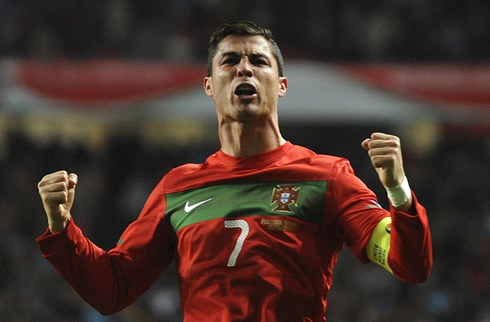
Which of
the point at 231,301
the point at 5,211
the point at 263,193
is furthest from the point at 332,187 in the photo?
the point at 5,211

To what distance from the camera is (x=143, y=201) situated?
35.7ft

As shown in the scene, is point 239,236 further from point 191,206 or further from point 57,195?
point 57,195

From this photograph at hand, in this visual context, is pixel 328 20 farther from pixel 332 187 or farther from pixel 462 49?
pixel 332 187

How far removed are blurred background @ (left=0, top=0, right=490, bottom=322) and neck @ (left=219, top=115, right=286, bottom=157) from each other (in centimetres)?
587

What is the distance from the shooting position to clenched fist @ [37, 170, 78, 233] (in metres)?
3.08

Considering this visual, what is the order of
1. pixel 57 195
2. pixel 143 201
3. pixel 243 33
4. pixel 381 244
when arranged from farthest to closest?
1. pixel 143 201
2. pixel 243 33
3. pixel 57 195
4. pixel 381 244

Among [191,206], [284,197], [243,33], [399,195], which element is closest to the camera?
[399,195]

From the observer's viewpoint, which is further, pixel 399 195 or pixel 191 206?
pixel 191 206

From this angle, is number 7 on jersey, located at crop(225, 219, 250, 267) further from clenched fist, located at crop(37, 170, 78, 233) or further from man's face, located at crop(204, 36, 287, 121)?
clenched fist, located at crop(37, 170, 78, 233)

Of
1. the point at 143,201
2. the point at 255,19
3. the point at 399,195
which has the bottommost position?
the point at 143,201

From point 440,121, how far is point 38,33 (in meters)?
5.13

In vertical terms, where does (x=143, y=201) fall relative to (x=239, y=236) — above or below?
below

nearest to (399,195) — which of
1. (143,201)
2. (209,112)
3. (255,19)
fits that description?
(209,112)

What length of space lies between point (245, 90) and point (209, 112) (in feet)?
24.3
